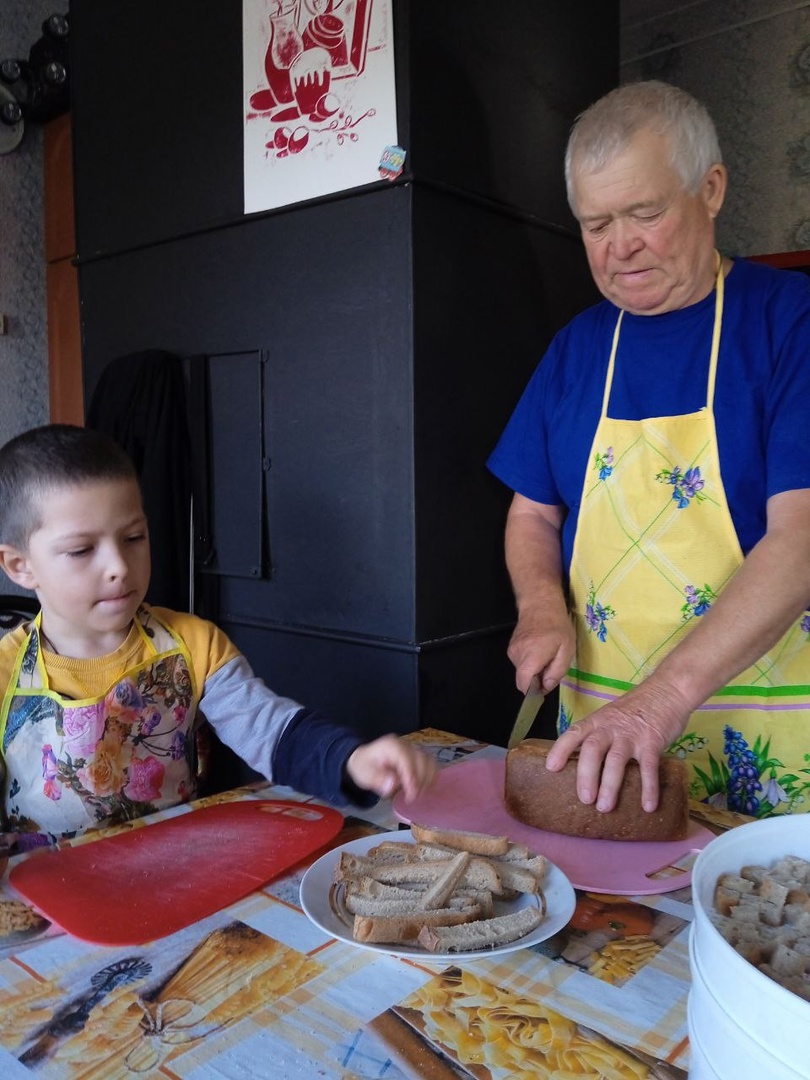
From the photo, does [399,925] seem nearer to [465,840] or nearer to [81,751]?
[465,840]

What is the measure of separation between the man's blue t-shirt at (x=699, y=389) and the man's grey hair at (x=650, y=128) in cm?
18

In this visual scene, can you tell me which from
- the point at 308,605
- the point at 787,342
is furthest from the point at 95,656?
the point at 787,342

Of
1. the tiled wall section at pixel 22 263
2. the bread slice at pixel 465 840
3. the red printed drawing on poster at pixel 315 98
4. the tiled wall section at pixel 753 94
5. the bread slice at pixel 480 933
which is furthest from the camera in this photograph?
the tiled wall section at pixel 22 263

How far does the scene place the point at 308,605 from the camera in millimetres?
1918

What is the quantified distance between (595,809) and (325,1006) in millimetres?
376

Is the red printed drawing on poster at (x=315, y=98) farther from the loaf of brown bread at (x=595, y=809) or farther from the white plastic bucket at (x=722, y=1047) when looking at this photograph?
the white plastic bucket at (x=722, y=1047)

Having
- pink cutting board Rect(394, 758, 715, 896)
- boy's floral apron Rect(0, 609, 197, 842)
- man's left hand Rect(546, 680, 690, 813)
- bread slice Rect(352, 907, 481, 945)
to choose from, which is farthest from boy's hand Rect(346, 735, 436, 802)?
boy's floral apron Rect(0, 609, 197, 842)

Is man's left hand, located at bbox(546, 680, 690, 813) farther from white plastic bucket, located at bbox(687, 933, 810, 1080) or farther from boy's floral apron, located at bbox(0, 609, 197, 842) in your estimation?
boy's floral apron, located at bbox(0, 609, 197, 842)

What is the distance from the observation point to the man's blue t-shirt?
3.69 ft

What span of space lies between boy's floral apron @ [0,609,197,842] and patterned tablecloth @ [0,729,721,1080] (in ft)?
1.24

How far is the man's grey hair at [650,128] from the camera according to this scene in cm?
111

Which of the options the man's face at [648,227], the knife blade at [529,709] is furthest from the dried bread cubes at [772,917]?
the man's face at [648,227]

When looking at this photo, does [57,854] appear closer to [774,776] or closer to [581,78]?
[774,776]

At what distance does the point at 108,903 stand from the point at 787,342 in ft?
3.40
